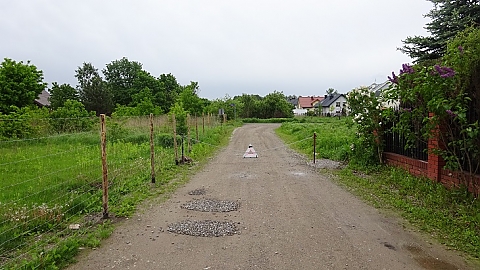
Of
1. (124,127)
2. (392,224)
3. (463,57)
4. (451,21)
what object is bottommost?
(392,224)

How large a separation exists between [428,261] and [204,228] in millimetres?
3040

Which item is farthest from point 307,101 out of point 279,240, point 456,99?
point 279,240

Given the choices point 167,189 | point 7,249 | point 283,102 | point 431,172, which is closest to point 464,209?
Answer: point 431,172

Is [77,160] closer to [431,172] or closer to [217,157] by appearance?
[217,157]

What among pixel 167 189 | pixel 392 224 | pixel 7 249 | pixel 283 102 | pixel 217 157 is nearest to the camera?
pixel 7 249

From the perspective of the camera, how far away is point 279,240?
511 cm

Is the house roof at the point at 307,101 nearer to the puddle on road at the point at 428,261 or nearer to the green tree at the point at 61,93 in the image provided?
the green tree at the point at 61,93

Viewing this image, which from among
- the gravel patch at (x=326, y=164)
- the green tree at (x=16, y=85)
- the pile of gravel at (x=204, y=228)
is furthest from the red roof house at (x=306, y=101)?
the pile of gravel at (x=204, y=228)

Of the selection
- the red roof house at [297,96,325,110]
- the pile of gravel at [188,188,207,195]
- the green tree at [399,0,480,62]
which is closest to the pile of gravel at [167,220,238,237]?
the pile of gravel at [188,188,207,195]

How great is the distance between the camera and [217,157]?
49.1ft

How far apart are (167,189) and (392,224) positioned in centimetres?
494

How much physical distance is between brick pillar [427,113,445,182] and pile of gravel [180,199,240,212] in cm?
404

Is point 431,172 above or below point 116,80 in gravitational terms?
below

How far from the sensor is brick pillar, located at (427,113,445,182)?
24.3 feet
